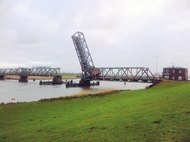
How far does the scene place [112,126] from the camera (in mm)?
17328

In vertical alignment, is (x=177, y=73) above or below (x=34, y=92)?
above

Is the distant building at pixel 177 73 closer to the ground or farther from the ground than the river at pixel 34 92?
farther from the ground

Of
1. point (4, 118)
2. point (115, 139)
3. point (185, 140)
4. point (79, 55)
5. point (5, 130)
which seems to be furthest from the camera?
point (79, 55)

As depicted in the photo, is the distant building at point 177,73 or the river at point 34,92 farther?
the distant building at point 177,73

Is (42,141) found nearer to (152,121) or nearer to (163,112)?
(152,121)

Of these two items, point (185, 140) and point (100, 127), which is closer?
point (185, 140)

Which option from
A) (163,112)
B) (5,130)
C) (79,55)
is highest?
(79,55)

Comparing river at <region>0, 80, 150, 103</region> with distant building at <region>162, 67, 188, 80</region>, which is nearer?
river at <region>0, 80, 150, 103</region>

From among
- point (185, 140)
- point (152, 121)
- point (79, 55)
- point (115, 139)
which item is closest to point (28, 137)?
point (115, 139)

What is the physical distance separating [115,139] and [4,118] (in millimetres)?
14266

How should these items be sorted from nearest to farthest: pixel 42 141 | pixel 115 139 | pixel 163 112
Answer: pixel 115 139 < pixel 42 141 < pixel 163 112

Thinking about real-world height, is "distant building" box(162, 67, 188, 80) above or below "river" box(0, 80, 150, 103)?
above

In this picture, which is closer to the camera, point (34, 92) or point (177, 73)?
point (34, 92)

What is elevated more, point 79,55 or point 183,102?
point 79,55
